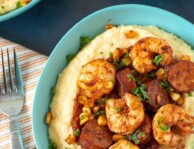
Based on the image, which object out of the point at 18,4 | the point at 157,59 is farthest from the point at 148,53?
the point at 18,4

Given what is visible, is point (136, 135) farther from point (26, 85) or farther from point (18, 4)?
point (18, 4)

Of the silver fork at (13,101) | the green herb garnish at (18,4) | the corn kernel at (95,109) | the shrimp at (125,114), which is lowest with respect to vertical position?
the silver fork at (13,101)

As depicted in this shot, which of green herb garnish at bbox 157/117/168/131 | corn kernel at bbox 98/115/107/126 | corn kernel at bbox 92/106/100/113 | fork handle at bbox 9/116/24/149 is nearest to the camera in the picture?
green herb garnish at bbox 157/117/168/131

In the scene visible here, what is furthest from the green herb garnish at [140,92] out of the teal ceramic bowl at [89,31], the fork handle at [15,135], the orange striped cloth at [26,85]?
the fork handle at [15,135]

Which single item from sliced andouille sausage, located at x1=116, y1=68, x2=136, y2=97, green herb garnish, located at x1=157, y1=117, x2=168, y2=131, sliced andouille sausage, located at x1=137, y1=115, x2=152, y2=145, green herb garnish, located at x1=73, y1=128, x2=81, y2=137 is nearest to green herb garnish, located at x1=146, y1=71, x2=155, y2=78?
sliced andouille sausage, located at x1=116, y1=68, x2=136, y2=97

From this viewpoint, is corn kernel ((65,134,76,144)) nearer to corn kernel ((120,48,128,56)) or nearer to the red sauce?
the red sauce

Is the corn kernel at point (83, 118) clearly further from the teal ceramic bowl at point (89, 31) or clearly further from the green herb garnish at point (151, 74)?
the green herb garnish at point (151, 74)

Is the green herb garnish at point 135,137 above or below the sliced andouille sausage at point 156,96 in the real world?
below
